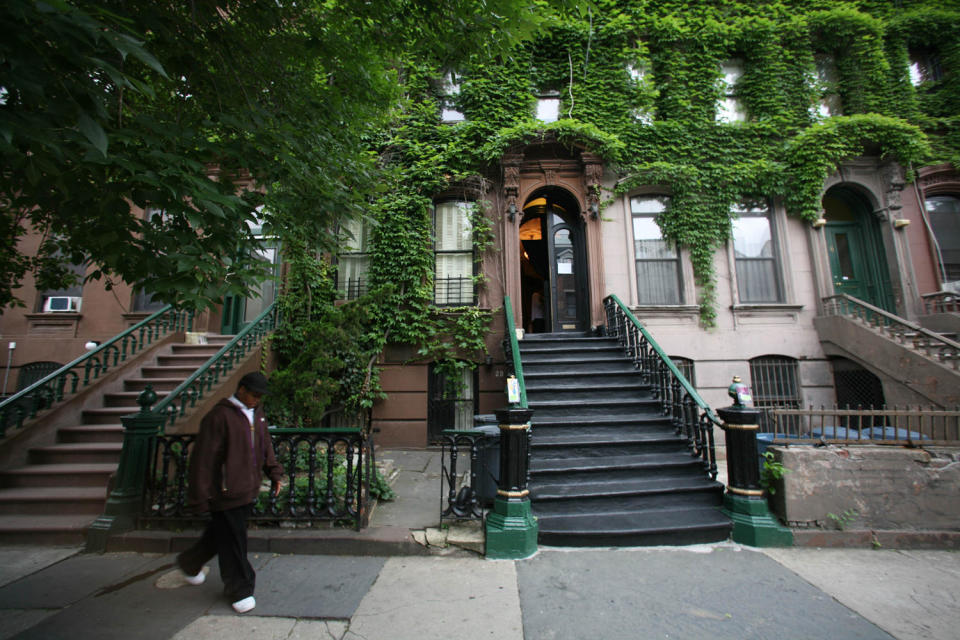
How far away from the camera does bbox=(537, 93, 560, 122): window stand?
991 centimetres

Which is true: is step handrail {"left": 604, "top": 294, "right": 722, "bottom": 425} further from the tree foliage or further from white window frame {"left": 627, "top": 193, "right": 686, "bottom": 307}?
the tree foliage

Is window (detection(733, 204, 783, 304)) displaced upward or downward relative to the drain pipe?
upward

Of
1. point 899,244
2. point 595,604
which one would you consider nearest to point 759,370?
point 899,244

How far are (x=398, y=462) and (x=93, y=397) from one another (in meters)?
4.87

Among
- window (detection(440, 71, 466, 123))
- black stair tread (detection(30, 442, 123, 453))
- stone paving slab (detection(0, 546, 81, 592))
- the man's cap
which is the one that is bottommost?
stone paving slab (detection(0, 546, 81, 592))

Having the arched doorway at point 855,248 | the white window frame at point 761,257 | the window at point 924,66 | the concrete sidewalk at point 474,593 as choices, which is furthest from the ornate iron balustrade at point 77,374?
the window at point 924,66

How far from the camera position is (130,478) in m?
4.36

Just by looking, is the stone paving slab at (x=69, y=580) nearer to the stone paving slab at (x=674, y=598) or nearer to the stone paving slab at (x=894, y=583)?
the stone paving slab at (x=674, y=598)

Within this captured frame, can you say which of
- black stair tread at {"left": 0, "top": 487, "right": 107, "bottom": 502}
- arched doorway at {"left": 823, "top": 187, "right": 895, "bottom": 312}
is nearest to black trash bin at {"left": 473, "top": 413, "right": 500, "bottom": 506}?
black stair tread at {"left": 0, "top": 487, "right": 107, "bottom": 502}

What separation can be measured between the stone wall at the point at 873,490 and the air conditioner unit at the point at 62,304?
13.4 m

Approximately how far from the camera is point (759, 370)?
8883 millimetres

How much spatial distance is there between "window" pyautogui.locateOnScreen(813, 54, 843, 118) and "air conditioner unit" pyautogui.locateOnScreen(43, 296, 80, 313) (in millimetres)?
17972

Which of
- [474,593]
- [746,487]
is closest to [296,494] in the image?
[474,593]

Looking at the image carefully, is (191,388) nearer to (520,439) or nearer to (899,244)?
(520,439)
